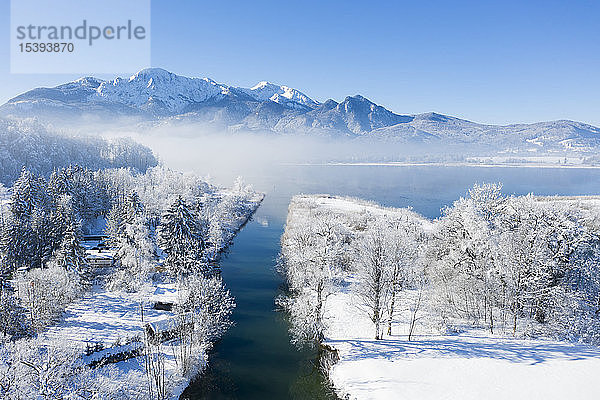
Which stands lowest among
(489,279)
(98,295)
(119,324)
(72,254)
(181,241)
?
(119,324)

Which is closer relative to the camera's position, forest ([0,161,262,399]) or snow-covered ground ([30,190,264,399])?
forest ([0,161,262,399])

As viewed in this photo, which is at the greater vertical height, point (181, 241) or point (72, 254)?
point (181, 241)

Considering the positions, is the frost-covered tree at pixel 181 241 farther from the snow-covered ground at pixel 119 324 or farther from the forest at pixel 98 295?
the snow-covered ground at pixel 119 324

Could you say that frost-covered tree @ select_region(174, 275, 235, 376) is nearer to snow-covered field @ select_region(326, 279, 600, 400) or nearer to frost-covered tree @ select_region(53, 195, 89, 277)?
snow-covered field @ select_region(326, 279, 600, 400)

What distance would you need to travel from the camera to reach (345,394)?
20203 mm

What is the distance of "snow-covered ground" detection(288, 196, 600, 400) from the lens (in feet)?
59.6

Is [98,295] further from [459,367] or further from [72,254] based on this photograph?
[459,367]

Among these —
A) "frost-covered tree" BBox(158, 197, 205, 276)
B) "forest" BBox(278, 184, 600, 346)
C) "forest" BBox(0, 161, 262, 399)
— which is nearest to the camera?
"forest" BBox(0, 161, 262, 399)

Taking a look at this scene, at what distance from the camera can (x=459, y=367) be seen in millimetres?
20219

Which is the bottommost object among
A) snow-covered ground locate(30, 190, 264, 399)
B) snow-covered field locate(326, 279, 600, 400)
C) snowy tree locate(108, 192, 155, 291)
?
snow-covered ground locate(30, 190, 264, 399)

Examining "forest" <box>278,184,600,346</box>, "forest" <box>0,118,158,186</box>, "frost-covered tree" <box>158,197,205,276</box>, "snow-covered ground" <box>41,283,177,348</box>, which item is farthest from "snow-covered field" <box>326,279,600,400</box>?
"forest" <box>0,118,158,186</box>

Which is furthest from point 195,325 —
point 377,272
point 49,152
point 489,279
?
point 49,152

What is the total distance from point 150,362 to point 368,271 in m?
17.1

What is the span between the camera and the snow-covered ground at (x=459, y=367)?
1817 cm
